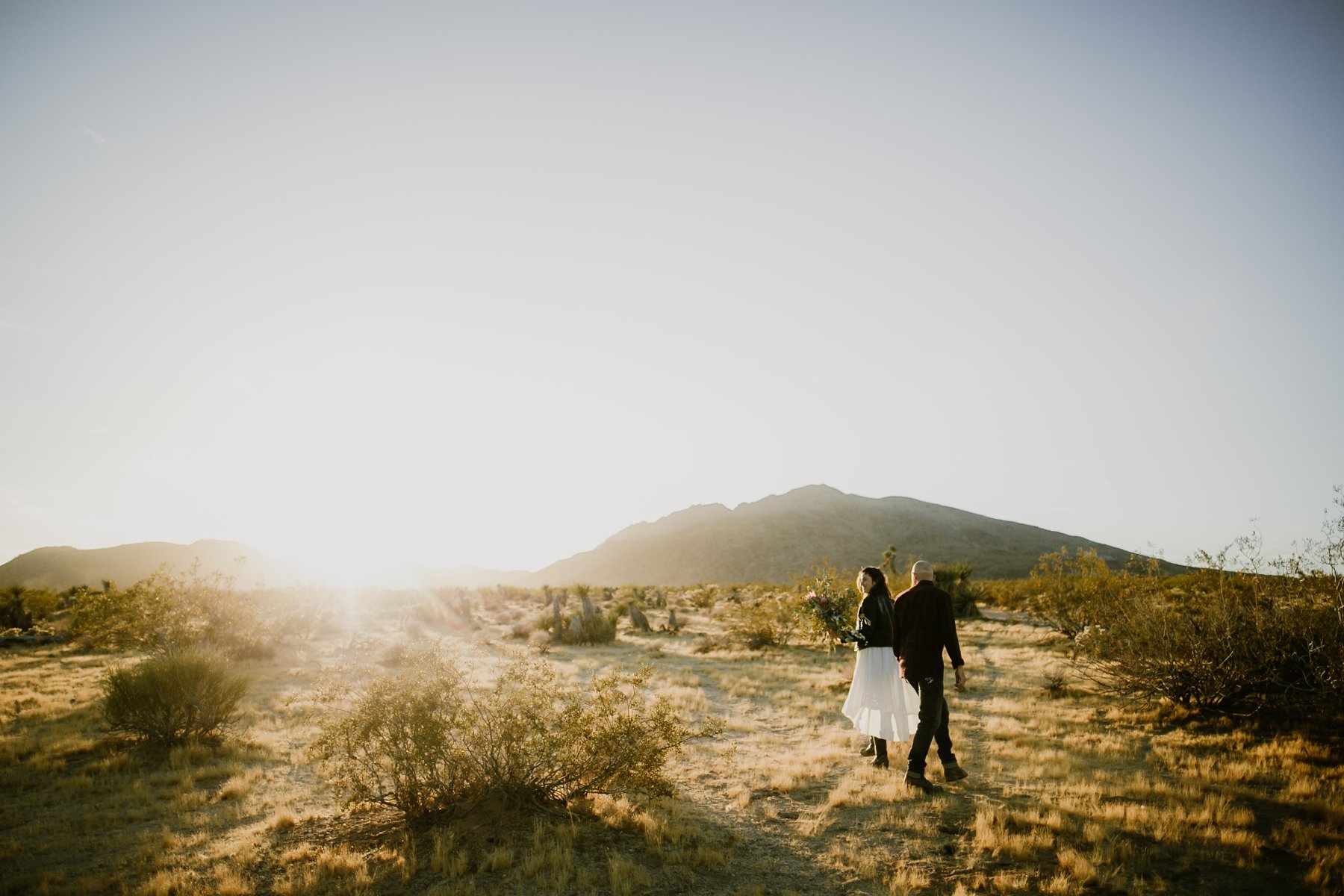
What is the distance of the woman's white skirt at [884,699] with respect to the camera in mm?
7676

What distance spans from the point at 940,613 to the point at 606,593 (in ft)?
117

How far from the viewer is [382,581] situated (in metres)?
54.8

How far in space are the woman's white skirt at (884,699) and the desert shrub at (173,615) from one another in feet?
49.0

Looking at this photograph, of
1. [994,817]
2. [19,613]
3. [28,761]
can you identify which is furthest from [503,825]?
[19,613]

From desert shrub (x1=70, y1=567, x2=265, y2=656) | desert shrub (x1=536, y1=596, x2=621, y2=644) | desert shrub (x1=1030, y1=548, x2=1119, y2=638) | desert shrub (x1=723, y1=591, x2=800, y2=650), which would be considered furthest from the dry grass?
desert shrub (x1=536, y1=596, x2=621, y2=644)

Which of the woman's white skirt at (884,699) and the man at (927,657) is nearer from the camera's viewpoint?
the man at (927,657)

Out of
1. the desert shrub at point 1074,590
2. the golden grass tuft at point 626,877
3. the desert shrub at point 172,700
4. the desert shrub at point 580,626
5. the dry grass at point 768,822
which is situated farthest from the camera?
the desert shrub at point 580,626

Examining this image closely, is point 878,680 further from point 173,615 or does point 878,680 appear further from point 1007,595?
point 1007,595

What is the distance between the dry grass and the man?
32 cm

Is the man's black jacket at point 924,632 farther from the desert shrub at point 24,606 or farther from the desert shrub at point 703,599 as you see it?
the desert shrub at point 24,606

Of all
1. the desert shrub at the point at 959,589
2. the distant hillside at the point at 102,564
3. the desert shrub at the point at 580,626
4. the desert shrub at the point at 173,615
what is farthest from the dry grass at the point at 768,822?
the distant hillside at the point at 102,564

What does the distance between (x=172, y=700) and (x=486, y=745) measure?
6.58 m

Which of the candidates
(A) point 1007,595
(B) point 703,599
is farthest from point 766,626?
(B) point 703,599

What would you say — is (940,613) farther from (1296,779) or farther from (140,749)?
(140,749)
